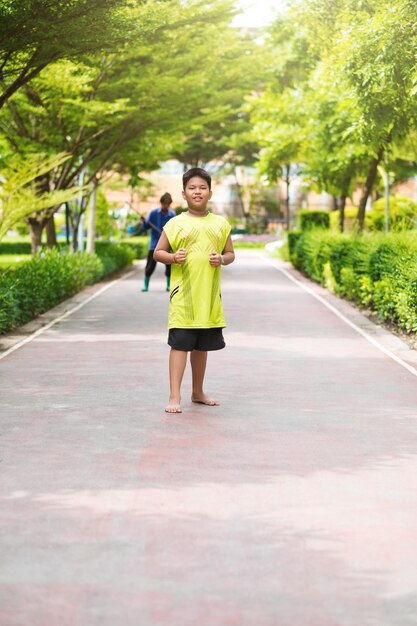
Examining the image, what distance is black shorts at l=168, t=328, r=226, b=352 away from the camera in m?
9.47

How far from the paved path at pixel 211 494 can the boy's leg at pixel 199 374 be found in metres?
0.17

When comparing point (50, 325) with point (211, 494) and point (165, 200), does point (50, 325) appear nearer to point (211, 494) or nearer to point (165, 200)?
point (165, 200)

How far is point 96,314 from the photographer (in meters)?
19.1

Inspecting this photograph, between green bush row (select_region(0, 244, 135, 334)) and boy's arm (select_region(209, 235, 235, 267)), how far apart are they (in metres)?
6.01

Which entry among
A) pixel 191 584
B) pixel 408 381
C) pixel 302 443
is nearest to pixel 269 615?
pixel 191 584

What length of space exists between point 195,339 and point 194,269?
1.81 feet

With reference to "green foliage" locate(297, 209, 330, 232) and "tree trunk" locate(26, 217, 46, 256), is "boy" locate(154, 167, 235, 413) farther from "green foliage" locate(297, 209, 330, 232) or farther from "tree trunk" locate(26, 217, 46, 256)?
"green foliage" locate(297, 209, 330, 232)

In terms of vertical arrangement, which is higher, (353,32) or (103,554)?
(353,32)

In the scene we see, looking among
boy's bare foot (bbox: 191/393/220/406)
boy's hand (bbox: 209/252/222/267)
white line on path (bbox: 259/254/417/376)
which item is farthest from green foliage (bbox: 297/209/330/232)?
boy's hand (bbox: 209/252/222/267)

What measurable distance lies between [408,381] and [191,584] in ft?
22.1

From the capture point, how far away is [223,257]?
9.47 meters

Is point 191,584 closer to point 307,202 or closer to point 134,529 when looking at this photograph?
point 134,529

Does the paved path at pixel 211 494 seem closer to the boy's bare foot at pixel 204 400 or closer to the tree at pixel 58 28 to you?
the boy's bare foot at pixel 204 400

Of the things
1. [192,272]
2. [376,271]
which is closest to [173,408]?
[192,272]
